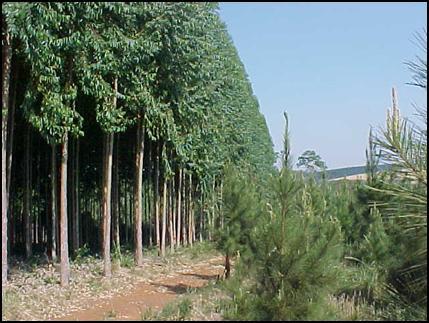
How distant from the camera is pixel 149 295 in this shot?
981cm

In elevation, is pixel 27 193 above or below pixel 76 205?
above

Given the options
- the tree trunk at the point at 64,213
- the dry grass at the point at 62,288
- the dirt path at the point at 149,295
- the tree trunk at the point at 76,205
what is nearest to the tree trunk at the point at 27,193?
the dry grass at the point at 62,288

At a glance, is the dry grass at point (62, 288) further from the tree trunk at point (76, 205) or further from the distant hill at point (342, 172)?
the distant hill at point (342, 172)

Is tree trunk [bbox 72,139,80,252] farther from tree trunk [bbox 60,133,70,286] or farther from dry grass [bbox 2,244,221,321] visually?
tree trunk [bbox 60,133,70,286]

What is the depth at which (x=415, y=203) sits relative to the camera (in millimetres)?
3301

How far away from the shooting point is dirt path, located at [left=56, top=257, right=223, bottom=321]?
25.1 feet

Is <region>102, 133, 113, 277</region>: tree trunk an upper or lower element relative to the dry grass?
upper

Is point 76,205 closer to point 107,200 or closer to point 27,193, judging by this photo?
point 27,193

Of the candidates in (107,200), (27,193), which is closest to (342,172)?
(107,200)

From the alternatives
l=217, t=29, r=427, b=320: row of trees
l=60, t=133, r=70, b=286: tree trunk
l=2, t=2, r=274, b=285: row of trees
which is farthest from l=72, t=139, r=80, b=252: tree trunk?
l=217, t=29, r=427, b=320: row of trees

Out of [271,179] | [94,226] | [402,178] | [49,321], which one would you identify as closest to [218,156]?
[94,226]

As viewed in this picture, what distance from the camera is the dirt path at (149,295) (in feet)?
25.1

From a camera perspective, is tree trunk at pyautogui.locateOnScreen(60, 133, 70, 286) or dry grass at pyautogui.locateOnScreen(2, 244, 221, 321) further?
tree trunk at pyautogui.locateOnScreen(60, 133, 70, 286)

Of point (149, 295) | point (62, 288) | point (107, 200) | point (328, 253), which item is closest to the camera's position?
point (328, 253)
